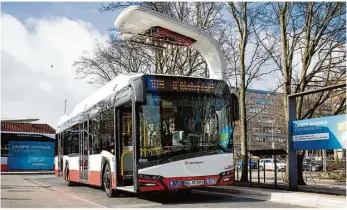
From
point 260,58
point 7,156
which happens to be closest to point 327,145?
point 260,58

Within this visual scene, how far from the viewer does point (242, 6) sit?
19.1 m

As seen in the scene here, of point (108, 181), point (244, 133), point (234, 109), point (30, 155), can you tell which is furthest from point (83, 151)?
point (30, 155)

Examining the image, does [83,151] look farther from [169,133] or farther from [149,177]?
[169,133]

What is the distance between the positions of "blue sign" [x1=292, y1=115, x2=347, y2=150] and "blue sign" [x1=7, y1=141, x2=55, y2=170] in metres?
30.8

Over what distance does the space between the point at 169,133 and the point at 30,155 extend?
3204 cm

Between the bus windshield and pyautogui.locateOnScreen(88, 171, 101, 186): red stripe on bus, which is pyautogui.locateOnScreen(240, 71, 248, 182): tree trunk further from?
the bus windshield

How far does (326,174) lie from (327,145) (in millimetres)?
15832

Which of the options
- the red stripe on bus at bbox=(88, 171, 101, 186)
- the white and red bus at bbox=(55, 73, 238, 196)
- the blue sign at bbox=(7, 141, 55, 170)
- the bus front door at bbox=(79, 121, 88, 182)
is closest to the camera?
the white and red bus at bbox=(55, 73, 238, 196)

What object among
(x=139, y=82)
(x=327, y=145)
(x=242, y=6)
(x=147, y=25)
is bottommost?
(x=327, y=145)

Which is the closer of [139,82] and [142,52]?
[139,82]

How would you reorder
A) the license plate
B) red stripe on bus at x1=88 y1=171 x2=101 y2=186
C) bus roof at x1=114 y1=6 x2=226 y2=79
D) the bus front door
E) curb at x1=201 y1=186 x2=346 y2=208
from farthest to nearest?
1. the bus front door
2. bus roof at x1=114 y1=6 x2=226 y2=79
3. red stripe on bus at x1=88 y1=171 x2=101 y2=186
4. the license plate
5. curb at x1=201 y1=186 x2=346 y2=208

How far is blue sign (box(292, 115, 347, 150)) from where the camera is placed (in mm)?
12335

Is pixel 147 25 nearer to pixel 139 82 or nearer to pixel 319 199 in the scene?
pixel 139 82

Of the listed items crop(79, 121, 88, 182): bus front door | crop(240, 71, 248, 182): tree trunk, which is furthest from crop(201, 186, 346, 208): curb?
crop(79, 121, 88, 182): bus front door
